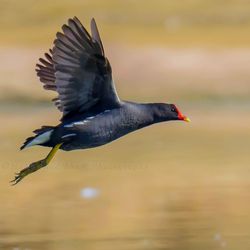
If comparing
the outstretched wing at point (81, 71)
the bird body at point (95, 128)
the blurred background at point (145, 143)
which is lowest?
the blurred background at point (145, 143)

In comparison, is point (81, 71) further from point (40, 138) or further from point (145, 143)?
point (145, 143)

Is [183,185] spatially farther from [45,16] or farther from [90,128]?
[45,16]

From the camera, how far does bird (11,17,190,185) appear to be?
12.3 meters

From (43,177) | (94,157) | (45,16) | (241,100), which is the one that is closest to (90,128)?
(43,177)

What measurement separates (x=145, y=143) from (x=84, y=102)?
8937 millimetres

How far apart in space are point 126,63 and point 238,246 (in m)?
16.8

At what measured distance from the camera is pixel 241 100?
1101 inches

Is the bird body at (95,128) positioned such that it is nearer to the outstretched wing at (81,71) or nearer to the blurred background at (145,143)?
the outstretched wing at (81,71)

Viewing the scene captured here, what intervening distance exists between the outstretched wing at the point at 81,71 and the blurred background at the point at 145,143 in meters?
1.18

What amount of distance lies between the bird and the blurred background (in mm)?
936

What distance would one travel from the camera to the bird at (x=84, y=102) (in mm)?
12258

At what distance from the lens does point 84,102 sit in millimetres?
12594

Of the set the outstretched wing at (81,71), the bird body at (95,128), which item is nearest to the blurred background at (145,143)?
the bird body at (95,128)

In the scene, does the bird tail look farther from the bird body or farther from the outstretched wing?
the outstretched wing
